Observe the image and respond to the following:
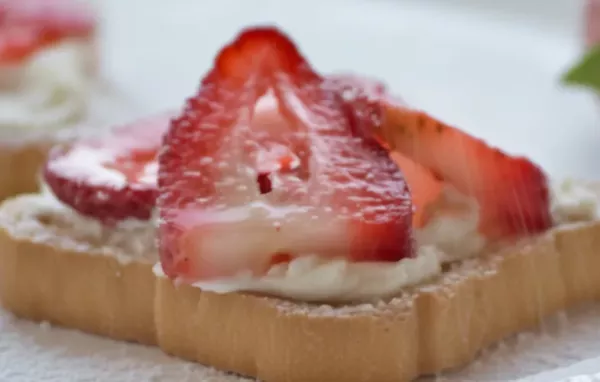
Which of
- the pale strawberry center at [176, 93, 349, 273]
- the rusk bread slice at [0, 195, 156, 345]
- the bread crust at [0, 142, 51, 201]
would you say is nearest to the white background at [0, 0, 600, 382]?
the rusk bread slice at [0, 195, 156, 345]

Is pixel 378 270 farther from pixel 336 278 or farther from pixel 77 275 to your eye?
pixel 77 275

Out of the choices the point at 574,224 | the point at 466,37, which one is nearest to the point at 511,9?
the point at 466,37

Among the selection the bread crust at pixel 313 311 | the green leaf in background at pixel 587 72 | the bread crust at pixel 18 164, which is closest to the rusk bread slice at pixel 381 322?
the bread crust at pixel 313 311

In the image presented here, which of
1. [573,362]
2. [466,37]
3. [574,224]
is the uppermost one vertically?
[466,37]

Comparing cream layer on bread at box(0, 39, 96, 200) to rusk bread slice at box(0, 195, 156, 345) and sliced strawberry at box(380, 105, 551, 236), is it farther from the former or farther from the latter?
sliced strawberry at box(380, 105, 551, 236)

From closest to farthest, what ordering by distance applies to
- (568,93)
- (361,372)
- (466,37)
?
(361,372)
(568,93)
(466,37)

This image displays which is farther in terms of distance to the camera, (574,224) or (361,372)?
(574,224)

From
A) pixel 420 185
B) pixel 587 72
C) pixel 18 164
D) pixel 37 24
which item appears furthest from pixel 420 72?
pixel 420 185

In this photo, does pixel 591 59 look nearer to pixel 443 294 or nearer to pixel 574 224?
pixel 574 224
